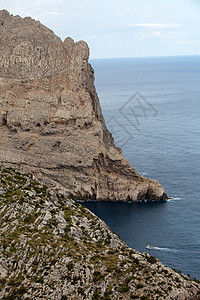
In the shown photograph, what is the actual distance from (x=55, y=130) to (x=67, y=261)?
195 feet

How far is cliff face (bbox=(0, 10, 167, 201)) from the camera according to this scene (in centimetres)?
9950

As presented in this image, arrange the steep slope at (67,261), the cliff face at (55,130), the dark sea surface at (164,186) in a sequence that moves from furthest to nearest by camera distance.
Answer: the cliff face at (55,130) → the dark sea surface at (164,186) → the steep slope at (67,261)

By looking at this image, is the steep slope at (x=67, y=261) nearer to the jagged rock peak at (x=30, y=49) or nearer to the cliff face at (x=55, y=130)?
the cliff face at (x=55, y=130)

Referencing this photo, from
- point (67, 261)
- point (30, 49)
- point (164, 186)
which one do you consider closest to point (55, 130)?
point (30, 49)

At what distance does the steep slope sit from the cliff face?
149ft

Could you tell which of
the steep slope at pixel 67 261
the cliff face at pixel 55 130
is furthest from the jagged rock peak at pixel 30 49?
the steep slope at pixel 67 261

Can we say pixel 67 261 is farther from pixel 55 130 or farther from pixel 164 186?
pixel 164 186

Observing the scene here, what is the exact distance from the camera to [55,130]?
100 m

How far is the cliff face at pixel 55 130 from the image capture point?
99.5 m

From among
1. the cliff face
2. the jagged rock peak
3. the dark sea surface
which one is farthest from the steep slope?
the jagged rock peak

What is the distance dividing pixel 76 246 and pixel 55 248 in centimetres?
224

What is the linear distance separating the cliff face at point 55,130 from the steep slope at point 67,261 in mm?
45471

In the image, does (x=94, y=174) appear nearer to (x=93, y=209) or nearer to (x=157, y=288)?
(x=93, y=209)

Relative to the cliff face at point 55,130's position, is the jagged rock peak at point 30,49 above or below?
above
